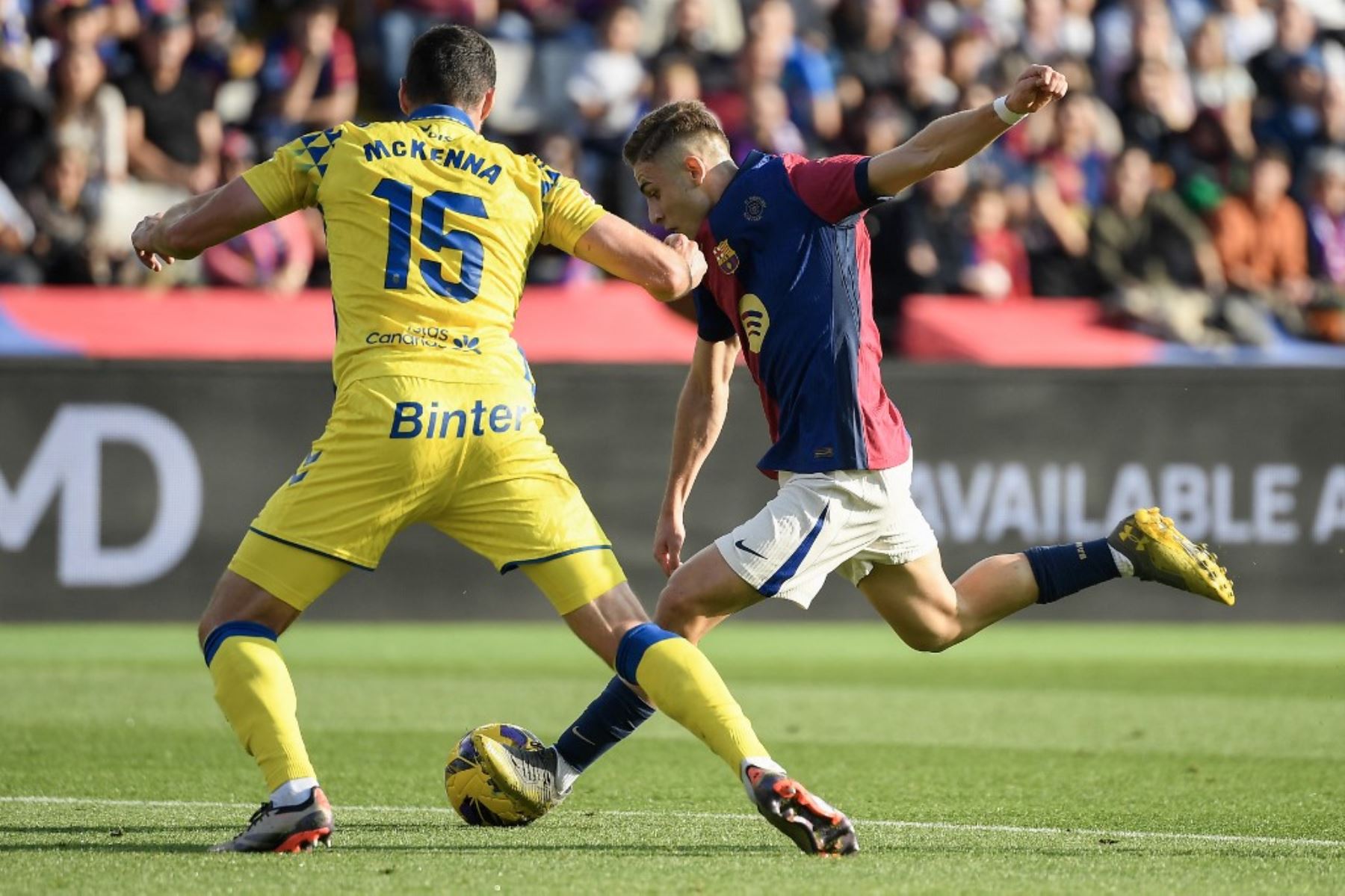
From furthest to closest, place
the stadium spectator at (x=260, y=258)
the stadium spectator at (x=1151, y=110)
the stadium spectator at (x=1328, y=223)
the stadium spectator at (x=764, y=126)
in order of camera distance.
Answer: the stadium spectator at (x=1151, y=110) → the stadium spectator at (x=1328, y=223) → the stadium spectator at (x=764, y=126) → the stadium spectator at (x=260, y=258)

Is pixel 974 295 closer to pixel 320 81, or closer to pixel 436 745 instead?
pixel 320 81

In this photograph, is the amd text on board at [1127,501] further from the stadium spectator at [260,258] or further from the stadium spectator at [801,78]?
the stadium spectator at [260,258]

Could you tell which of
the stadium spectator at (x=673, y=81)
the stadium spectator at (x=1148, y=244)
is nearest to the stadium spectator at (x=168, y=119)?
the stadium spectator at (x=673, y=81)

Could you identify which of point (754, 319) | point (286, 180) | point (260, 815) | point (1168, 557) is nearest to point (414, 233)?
point (286, 180)

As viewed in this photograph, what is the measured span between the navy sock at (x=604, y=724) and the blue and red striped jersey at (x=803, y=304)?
82 cm

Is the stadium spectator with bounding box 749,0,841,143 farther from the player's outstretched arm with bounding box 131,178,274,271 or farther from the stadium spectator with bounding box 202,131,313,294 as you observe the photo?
the player's outstretched arm with bounding box 131,178,274,271

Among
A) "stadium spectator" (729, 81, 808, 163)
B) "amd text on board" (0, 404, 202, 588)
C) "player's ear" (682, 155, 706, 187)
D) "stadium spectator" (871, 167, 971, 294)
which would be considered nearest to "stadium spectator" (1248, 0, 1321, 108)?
"stadium spectator" (871, 167, 971, 294)

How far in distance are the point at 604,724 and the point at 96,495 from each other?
24.4 ft

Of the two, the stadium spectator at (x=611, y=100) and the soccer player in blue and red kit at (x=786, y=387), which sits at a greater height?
the stadium spectator at (x=611, y=100)

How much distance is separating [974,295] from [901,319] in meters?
0.88

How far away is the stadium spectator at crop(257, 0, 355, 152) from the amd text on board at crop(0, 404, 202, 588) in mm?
3125

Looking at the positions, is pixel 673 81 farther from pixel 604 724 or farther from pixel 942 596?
pixel 604 724

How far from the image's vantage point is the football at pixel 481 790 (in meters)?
6.17

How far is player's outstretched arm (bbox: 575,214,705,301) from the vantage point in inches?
219
